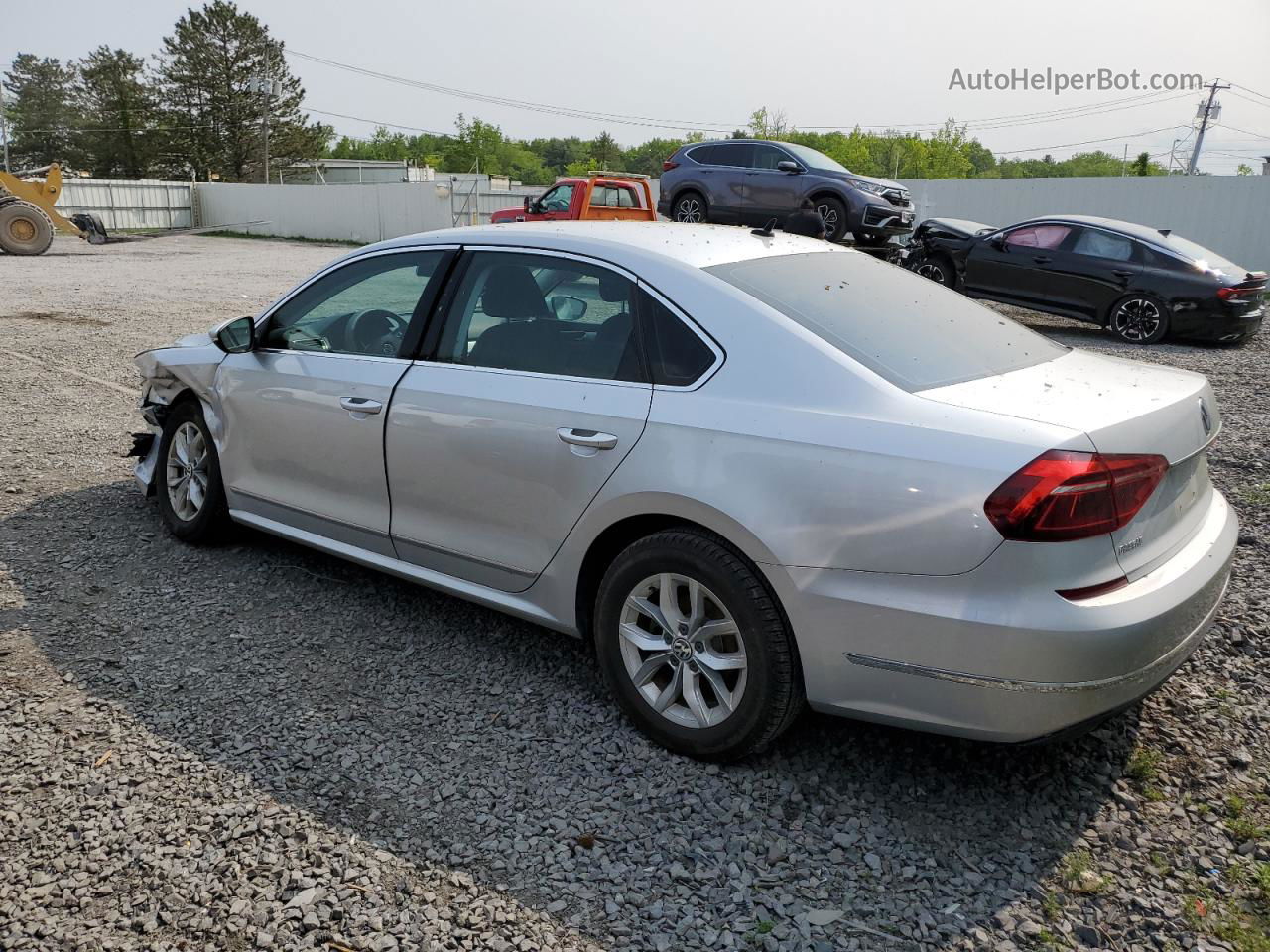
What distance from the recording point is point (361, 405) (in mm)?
3959

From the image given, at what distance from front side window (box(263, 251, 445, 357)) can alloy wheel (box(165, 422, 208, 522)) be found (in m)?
0.73

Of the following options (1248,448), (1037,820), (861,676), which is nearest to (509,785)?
(861,676)

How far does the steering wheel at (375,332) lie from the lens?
405 centimetres

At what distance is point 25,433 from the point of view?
7184 millimetres

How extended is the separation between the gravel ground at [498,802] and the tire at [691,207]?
14.1 meters

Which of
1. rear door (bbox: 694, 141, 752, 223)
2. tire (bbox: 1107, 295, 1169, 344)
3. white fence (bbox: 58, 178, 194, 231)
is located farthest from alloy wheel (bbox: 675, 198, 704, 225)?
white fence (bbox: 58, 178, 194, 231)

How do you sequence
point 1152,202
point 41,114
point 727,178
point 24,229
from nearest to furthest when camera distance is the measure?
point 727,178 → point 24,229 → point 1152,202 → point 41,114

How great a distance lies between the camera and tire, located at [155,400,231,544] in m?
4.77

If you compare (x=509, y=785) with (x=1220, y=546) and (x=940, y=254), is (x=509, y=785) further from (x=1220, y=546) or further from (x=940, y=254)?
(x=940, y=254)

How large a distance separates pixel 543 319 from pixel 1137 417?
76.2 inches

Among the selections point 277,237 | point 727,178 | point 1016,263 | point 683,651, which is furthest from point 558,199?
point 277,237

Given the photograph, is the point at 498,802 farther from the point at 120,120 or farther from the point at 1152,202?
the point at 120,120

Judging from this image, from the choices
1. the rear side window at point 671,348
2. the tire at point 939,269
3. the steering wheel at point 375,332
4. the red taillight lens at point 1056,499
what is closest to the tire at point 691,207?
the tire at point 939,269

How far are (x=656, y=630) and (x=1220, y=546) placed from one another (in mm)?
1715
